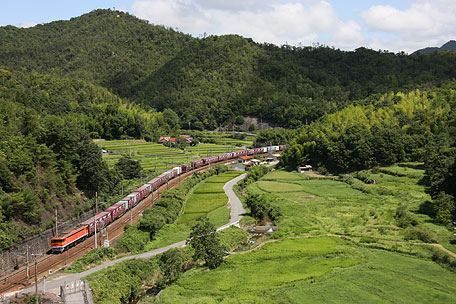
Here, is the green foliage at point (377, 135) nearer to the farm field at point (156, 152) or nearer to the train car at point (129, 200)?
the farm field at point (156, 152)

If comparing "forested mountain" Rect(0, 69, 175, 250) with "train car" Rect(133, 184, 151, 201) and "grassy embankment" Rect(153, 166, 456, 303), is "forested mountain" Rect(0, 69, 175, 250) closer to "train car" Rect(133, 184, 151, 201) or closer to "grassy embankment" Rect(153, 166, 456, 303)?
"train car" Rect(133, 184, 151, 201)

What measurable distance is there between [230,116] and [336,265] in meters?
132

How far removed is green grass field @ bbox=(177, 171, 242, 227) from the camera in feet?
193

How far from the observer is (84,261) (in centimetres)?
4091

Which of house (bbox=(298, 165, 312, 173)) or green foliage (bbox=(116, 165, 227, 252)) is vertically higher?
house (bbox=(298, 165, 312, 173))

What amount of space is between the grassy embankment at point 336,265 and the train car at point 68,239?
46.7 feet

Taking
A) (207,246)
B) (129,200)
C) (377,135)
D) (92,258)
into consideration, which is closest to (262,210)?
(207,246)

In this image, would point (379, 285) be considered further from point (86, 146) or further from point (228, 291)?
point (86, 146)

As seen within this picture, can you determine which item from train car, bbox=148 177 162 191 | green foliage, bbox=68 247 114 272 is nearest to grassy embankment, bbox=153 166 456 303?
green foliage, bbox=68 247 114 272

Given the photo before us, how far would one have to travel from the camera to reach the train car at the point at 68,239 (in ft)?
148

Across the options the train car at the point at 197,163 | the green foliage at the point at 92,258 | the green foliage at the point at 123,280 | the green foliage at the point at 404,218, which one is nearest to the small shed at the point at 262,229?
the green foliage at the point at 404,218

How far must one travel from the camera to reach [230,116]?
168 m

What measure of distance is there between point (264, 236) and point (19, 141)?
1370 inches

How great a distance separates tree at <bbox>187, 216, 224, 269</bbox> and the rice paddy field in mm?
47306
